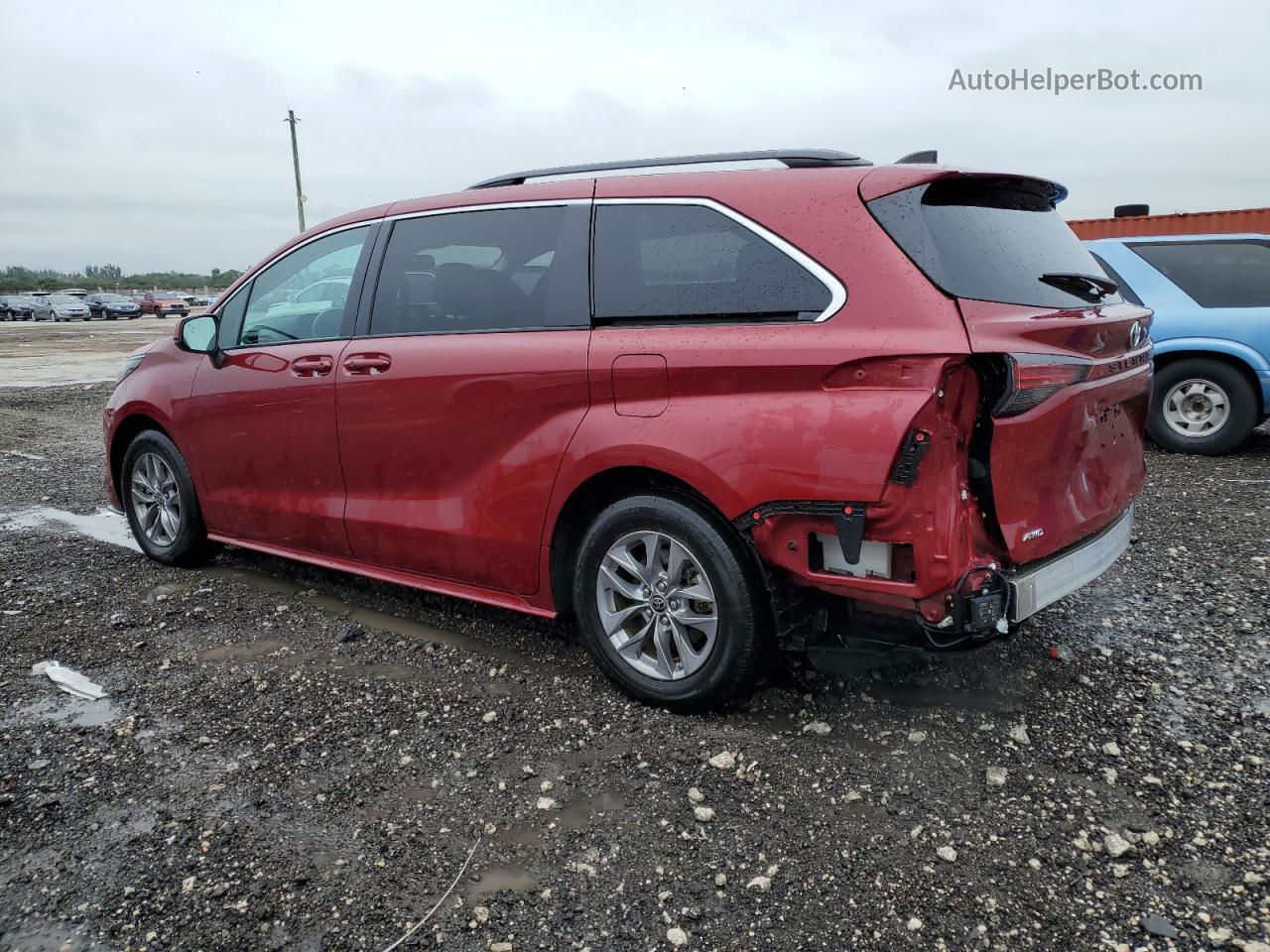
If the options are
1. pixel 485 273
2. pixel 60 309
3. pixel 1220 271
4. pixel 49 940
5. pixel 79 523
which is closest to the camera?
pixel 49 940

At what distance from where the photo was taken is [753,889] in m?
2.46

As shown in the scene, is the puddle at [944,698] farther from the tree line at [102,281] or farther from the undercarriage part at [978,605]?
the tree line at [102,281]

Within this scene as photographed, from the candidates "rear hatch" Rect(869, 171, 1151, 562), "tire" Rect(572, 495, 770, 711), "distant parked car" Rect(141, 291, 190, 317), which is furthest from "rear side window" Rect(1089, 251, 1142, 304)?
"distant parked car" Rect(141, 291, 190, 317)

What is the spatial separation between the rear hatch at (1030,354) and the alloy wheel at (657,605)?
957 millimetres

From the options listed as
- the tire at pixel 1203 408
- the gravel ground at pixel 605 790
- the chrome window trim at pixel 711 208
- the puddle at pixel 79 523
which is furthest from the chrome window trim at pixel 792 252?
the tire at pixel 1203 408

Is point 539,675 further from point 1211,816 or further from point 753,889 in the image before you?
point 1211,816

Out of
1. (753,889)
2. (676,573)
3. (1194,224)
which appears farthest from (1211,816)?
(1194,224)

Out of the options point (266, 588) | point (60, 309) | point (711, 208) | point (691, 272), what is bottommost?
point (266, 588)

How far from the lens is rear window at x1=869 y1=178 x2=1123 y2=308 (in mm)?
2869

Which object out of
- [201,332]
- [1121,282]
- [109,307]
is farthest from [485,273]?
[109,307]

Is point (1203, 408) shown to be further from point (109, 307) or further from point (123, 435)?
point (109, 307)

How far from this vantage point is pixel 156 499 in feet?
17.2

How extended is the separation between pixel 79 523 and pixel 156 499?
4.64ft

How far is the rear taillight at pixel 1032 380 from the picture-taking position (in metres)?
2.72
